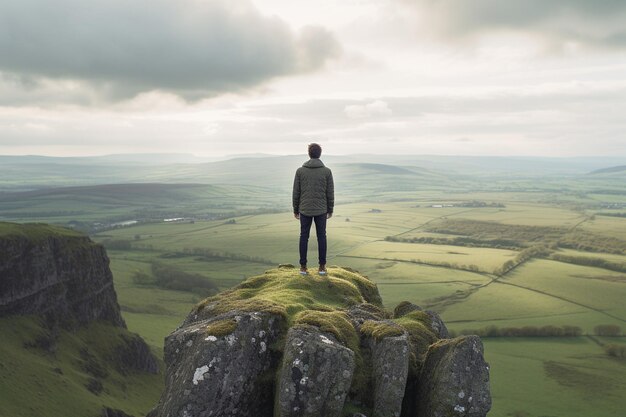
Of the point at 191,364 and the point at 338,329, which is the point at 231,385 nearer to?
the point at 191,364

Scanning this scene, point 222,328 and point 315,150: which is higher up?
point 315,150

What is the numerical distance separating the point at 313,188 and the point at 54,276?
394 feet

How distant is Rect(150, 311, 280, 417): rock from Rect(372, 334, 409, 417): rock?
4619 millimetres

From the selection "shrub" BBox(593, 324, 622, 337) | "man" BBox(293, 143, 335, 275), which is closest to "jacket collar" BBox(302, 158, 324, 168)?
"man" BBox(293, 143, 335, 275)

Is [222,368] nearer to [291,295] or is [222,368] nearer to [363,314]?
[291,295]

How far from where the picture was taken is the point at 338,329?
74.9 ft

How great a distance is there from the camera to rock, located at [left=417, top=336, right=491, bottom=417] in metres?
20.7

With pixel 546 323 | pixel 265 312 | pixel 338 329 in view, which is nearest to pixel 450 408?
pixel 338 329

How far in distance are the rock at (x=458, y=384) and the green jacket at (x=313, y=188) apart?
11.1 metres

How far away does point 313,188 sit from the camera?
28.9 meters

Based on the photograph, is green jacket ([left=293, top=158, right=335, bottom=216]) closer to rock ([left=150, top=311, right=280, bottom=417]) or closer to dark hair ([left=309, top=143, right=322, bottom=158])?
dark hair ([left=309, top=143, right=322, bottom=158])

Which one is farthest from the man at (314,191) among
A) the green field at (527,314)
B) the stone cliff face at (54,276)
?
the stone cliff face at (54,276)

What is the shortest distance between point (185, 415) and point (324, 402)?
5574mm

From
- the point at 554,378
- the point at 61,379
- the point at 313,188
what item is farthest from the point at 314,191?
the point at 554,378
